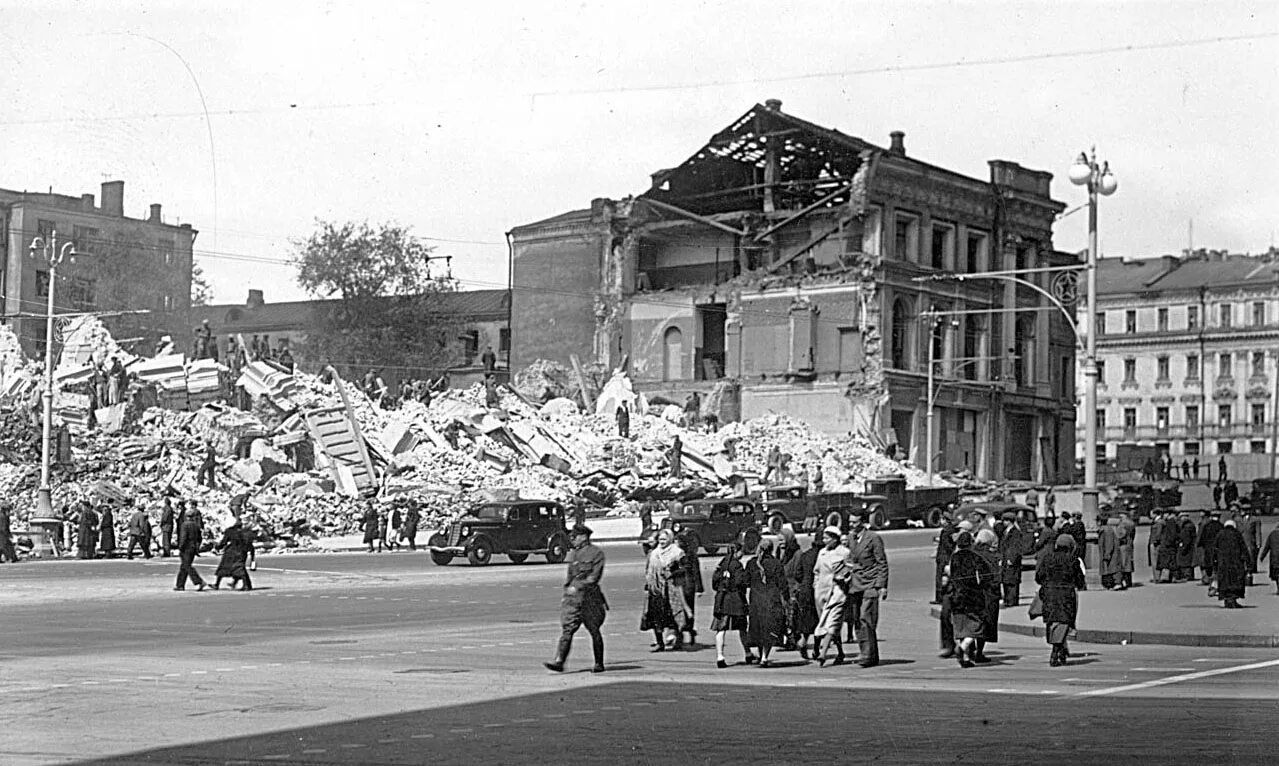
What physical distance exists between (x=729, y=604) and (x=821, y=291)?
62108mm

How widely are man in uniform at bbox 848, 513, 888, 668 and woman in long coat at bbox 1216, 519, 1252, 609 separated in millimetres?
9782

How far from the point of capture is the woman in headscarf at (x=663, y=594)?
68.2ft

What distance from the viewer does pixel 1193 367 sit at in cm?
8306

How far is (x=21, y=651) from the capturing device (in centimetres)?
1992

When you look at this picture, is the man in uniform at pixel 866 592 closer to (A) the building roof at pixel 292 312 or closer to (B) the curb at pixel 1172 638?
(B) the curb at pixel 1172 638

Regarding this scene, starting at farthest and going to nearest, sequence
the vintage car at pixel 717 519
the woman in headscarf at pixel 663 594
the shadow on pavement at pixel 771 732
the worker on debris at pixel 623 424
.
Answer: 1. the worker on debris at pixel 623 424
2. the vintage car at pixel 717 519
3. the woman in headscarf at pixel 663 594
4. the shadow on pavement at pixel 771 732

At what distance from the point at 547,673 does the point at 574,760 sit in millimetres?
6328

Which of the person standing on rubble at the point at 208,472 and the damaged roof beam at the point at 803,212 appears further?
the damaged roof beam at the point at 803,212

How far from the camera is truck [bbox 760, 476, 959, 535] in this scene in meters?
57.2

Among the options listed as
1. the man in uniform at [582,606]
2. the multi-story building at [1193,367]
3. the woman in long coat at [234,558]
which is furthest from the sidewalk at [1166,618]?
the multi-story building at [1193,367]

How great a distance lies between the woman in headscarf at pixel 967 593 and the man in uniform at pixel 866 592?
34.4 inches

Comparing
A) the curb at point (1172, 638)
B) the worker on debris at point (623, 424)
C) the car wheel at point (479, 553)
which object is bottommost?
the curb at point (1172, 638)

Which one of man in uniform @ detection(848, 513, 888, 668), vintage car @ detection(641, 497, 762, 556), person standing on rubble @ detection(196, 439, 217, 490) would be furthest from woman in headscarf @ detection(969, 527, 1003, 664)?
person standing on rubble @ detection(196, 439, 217, 490)

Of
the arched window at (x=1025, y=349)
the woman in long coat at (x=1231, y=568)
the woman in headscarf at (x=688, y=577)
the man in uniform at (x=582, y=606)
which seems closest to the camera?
the man in uniform at (x=582, y=606)
